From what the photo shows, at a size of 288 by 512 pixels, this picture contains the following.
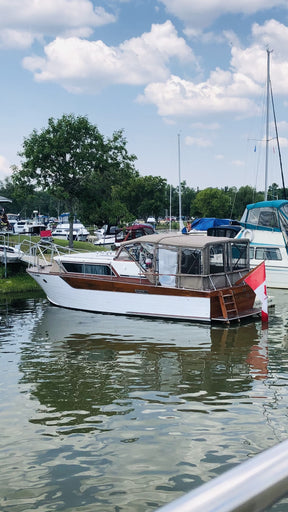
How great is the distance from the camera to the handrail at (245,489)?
32.3 inches

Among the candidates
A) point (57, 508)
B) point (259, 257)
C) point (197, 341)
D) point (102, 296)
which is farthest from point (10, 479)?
point (259, 257)

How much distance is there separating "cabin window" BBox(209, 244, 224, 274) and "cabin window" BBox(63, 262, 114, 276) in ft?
13.7

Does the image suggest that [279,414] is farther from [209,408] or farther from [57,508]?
[57,508]

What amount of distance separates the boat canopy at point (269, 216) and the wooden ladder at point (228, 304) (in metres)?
10.3

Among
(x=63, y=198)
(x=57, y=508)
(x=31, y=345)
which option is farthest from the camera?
(x=63, y=198)

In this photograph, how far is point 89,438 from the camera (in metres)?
8.89

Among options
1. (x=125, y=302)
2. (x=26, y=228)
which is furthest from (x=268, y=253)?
(x=26, y=228)

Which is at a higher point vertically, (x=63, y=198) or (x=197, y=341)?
(x=63, y=198)

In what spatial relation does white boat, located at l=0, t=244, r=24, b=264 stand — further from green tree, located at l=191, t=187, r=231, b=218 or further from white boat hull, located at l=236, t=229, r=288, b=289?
green tree, located at l=191, t=187, r=231, b=218

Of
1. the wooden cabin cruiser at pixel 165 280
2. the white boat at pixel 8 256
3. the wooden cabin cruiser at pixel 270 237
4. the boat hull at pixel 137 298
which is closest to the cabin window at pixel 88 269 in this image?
the wooden cabin cruiser at pixel 165 280

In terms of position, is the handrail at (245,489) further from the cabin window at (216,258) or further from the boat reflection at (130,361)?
the cabin window at (216,258)

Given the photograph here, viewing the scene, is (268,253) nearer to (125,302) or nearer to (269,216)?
(269,216)

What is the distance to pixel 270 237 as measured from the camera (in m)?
28.3

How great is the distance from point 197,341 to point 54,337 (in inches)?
189
